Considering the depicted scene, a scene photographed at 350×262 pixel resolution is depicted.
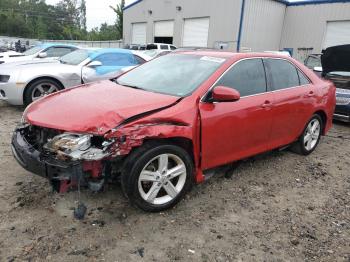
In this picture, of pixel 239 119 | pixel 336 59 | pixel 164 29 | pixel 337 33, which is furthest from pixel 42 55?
pixel 164 29

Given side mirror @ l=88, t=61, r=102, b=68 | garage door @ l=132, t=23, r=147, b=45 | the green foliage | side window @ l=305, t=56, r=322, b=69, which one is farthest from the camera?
the green foliage

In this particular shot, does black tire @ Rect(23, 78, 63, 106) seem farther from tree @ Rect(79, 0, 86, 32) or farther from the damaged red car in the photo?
tree @ Rect(79, 0, 86, 32)

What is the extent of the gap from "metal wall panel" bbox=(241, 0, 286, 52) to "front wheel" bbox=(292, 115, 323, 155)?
17297 mm

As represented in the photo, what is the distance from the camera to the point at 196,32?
80.2 ft

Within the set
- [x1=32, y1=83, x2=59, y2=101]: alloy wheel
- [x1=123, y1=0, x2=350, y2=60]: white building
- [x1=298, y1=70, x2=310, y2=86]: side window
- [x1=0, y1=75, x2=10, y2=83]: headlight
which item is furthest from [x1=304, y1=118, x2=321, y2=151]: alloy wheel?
[x1=123, y1=0, x2=350, y2=60]: white building

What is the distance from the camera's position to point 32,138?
3.35 meters

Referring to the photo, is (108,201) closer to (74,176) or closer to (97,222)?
(97,222)

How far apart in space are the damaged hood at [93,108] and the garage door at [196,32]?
69.6 feet

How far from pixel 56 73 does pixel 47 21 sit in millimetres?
81348

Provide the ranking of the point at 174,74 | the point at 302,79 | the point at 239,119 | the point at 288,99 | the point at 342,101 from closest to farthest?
the point at 239,119, the point at 174,74, the point at 288,99, the point at 302,79, the point at 342,101

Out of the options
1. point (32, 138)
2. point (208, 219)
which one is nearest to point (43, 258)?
point (32, 138)

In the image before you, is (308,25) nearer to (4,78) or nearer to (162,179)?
(4,78)

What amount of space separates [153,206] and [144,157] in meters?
0.56

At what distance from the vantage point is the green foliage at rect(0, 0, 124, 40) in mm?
57875
